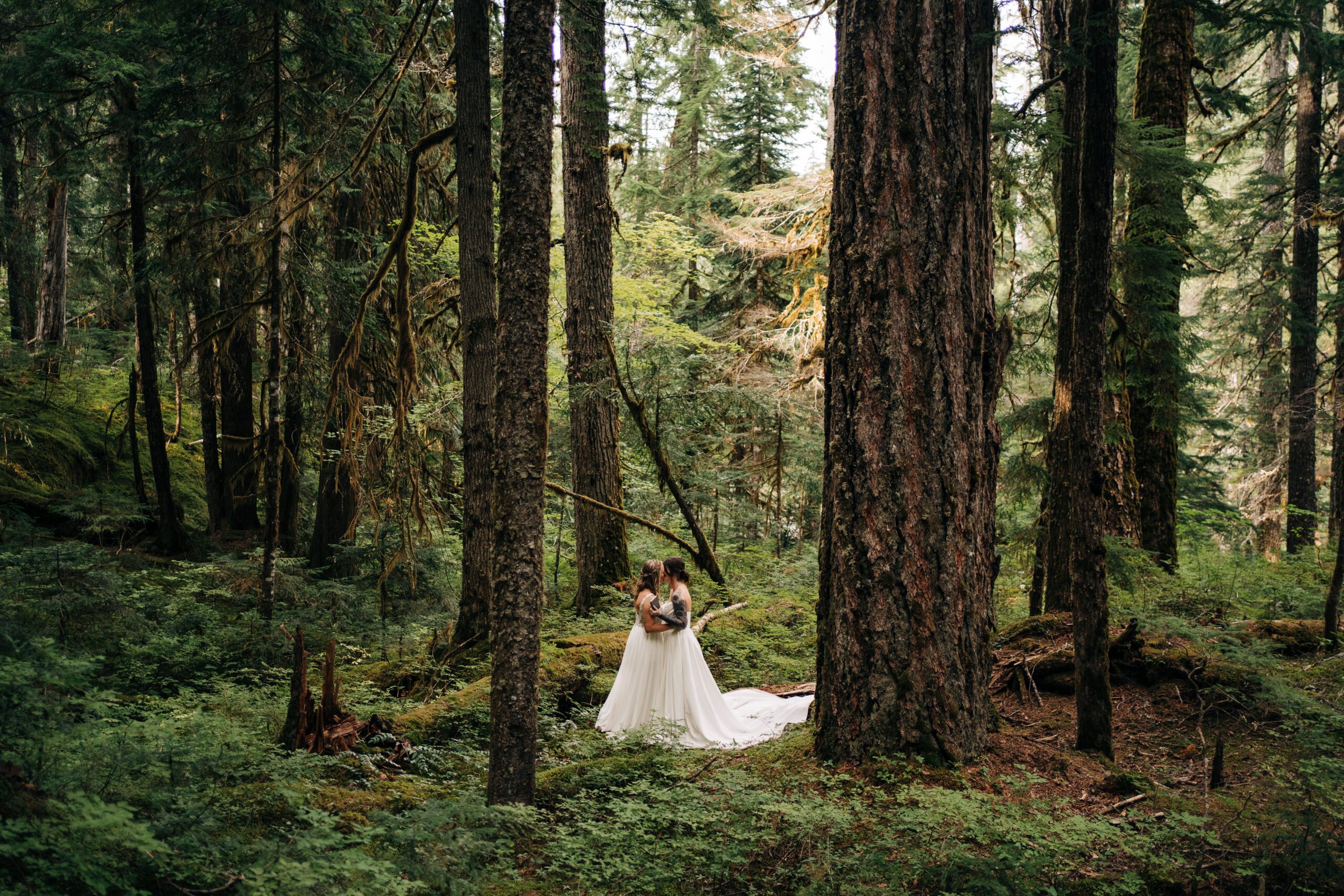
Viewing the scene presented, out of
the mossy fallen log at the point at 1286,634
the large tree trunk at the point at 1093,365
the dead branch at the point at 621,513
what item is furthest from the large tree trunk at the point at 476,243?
the mossy fallen log at the point at 1286,634

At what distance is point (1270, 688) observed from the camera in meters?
5.68

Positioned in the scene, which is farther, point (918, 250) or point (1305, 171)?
point (1305, 171)

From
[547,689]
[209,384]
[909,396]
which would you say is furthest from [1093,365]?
[209,384]

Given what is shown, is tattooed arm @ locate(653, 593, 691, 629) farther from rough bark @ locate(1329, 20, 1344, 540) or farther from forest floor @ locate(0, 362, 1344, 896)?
rough bark @ locate(1329, 20, 1344, 540)

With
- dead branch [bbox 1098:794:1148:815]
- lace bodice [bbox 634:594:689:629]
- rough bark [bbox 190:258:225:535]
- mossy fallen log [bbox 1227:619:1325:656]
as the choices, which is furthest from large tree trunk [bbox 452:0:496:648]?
mossy fallen log [bbox 1227:619:1325:656]

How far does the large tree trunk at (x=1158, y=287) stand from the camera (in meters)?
8.04

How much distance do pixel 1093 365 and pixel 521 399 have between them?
12.6 feet

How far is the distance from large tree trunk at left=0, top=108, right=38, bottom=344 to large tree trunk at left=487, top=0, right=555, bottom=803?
491 inches

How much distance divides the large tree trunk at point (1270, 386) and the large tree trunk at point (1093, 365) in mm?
13459

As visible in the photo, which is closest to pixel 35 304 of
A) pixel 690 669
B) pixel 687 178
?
pixel 687 178

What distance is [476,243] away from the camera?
6531 millimetres

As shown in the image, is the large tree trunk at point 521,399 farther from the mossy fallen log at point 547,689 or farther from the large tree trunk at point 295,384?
the large tree trunk at point 295,384

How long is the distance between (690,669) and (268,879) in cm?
515

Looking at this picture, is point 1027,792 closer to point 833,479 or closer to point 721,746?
point 833,479
